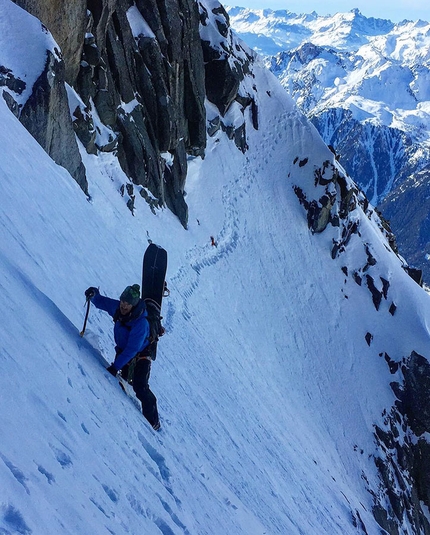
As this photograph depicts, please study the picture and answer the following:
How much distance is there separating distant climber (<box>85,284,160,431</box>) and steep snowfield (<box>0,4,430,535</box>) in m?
0.52

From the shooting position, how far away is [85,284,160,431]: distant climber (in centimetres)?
882

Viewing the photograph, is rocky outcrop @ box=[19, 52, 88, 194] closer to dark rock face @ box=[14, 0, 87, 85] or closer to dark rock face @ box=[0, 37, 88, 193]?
dark rock face @ box=[0, 37, 88, 193]

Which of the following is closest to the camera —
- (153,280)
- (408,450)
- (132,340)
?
(132,340)

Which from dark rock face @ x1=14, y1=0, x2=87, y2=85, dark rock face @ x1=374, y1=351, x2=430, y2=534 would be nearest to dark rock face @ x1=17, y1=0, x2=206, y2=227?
dark rock face @ x1=14, y1=0, x2=87, y2=85

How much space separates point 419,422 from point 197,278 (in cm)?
2441

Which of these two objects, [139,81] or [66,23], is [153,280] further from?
[139,81]

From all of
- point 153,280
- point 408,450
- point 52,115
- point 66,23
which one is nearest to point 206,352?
point 153,280

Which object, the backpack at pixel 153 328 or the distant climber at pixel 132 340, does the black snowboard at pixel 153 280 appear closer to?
the backpack at pixel 153 328

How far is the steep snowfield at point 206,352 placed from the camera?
19.9ft

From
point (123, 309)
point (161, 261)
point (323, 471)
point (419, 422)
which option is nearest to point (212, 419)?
point (161, 261)

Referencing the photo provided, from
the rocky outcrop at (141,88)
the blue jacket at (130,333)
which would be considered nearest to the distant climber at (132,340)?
the blue jacket at (130,333)

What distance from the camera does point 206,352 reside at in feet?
69.3

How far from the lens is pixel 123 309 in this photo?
8828 mm

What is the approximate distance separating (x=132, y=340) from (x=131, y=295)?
0.88 m
